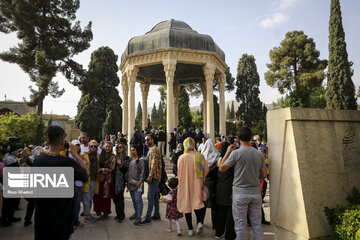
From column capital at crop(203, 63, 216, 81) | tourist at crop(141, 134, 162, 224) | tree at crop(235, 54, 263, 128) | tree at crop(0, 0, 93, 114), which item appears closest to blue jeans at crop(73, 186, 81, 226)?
tourist at crop(141, 134, 162, 224)

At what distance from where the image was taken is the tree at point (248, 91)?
29.1m

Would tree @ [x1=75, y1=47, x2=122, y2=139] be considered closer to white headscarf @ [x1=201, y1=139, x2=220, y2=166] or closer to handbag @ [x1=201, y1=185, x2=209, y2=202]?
white headscarf @ [x1=201, y1=139, x2=220, y2=166]

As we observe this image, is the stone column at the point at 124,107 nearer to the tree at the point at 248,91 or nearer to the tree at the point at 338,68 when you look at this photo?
the tree at the point at 338,68

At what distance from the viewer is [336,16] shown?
780 inches

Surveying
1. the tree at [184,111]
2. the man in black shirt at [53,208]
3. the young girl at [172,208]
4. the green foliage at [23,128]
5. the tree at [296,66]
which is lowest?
the young girl at [172,208]

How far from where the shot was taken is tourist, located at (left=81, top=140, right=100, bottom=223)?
461cm

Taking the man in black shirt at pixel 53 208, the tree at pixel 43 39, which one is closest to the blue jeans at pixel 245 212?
the man in black shirt at pixel 53 208

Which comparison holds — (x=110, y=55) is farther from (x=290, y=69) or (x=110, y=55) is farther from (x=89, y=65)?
(x=290, y=69)

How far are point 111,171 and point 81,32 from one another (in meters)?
20.5

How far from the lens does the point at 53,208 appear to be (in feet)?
7.68

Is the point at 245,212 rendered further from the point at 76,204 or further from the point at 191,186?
the point at 76,204

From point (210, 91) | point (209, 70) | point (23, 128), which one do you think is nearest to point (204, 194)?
point (210, 91)

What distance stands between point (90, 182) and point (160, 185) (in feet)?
4.86

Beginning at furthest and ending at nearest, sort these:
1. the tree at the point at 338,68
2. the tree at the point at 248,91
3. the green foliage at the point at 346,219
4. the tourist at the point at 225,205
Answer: the tree at the point at 248,91
the tree at the point at 338,68
the tourist at the point at 225,205
the green foliage at the point at 346,219
